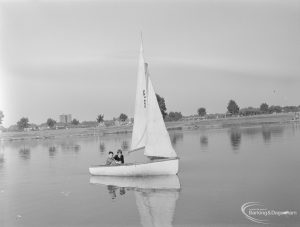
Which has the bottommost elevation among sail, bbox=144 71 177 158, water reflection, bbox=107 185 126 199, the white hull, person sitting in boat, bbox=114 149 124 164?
water reflection, bbox=107 185 126 199

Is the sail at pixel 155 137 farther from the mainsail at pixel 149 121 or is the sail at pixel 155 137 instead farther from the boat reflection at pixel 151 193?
the boat reflection at pixel 151 193

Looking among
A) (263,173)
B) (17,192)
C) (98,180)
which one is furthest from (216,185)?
(17,192)

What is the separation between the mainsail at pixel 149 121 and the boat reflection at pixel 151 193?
86.1 inches

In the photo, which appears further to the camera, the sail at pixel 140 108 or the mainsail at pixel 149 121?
the sail at pixel 140 108

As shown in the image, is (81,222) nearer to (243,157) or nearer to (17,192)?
(17,192)

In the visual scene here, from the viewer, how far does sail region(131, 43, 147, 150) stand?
1291 inches

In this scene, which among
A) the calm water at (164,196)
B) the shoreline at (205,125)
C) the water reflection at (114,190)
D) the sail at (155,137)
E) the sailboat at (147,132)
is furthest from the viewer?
the shoreline at (205,125)

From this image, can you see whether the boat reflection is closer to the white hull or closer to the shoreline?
the white hull

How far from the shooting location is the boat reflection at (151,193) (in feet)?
68.2

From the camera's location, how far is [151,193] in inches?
1056

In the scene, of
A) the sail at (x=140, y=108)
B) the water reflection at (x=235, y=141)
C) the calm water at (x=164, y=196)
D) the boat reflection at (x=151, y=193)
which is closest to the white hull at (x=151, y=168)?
the boat reflection at (x=151, y=193)

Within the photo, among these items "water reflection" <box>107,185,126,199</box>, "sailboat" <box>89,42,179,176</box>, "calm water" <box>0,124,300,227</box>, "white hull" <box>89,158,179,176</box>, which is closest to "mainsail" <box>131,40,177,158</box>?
"sailboat" <box>89,42,179,176</box>

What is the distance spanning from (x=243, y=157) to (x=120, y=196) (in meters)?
20.2

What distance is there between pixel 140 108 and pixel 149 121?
4.60 ft
